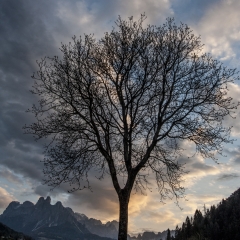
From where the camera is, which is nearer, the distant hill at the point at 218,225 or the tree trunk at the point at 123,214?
the tree trunk at the point at 123,214

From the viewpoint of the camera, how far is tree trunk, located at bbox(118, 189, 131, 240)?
480 inches

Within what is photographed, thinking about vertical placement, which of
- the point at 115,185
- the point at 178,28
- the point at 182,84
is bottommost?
the point at 115,185

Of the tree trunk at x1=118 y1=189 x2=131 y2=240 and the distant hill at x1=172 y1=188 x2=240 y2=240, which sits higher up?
the distant hill at x1=172 y1=188 x2=240 y2=240

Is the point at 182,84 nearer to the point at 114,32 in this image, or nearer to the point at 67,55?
the point at 114,32

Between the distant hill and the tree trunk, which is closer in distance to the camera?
the tree trunk

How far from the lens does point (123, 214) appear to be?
40.5ft

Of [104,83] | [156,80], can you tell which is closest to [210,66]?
[156,80]

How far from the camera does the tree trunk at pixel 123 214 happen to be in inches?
480

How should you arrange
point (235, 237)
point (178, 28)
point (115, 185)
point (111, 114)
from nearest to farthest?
1. point (115, 185)
2. point (111, 114)
3. point (178, 28)
4. point (235, 237)

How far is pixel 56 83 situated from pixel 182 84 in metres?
6.12

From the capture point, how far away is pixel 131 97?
1416 centimetres

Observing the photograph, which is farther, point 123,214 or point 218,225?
point 218,225

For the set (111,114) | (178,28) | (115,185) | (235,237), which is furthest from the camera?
(235,237)

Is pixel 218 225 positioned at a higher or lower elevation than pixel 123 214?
higher
